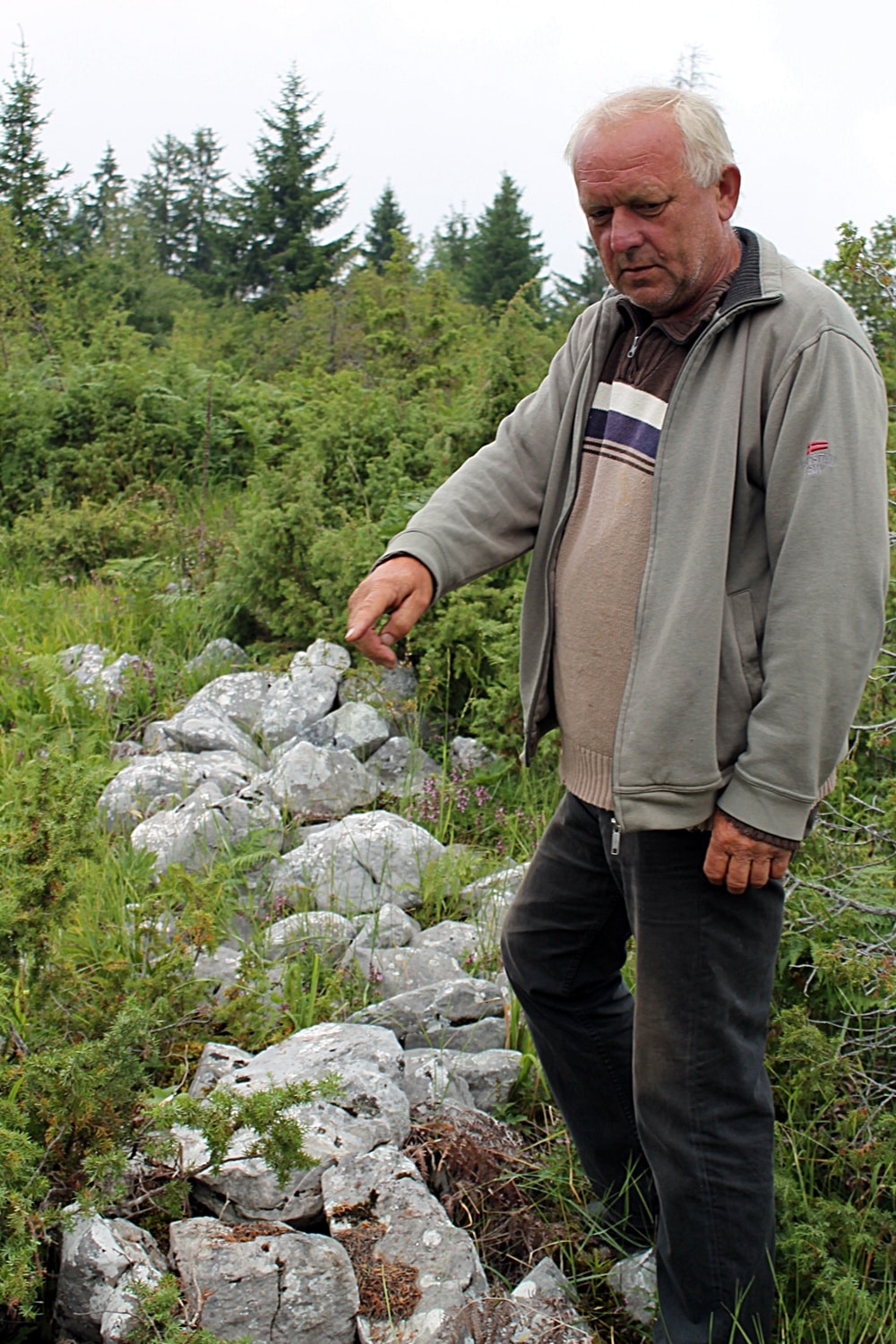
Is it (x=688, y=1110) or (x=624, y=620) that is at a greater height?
(x=624, y=620)

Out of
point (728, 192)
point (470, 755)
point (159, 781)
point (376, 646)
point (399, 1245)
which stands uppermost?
point (728, 192)

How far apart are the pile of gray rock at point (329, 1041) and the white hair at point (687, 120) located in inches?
78.1

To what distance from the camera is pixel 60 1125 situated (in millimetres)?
2367

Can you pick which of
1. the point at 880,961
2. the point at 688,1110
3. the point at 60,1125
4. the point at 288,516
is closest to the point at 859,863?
the point at 880,961

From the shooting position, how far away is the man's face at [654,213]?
2129 millimetres

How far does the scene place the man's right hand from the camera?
232 centimetres

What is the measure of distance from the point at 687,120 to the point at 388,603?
1.08 metres

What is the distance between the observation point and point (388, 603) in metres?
2.37

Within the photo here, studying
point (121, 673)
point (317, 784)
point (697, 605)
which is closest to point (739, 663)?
point (697, 605)

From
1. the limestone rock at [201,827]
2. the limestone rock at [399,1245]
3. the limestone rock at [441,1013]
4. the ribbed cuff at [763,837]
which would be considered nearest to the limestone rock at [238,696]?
the limestone rock at [201,827]

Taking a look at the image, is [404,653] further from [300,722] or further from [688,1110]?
[688,1110]

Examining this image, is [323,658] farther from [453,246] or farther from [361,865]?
[453,246]

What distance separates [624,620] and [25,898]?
1.47 meters

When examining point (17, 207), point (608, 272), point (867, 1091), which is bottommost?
point (867, 1091)
